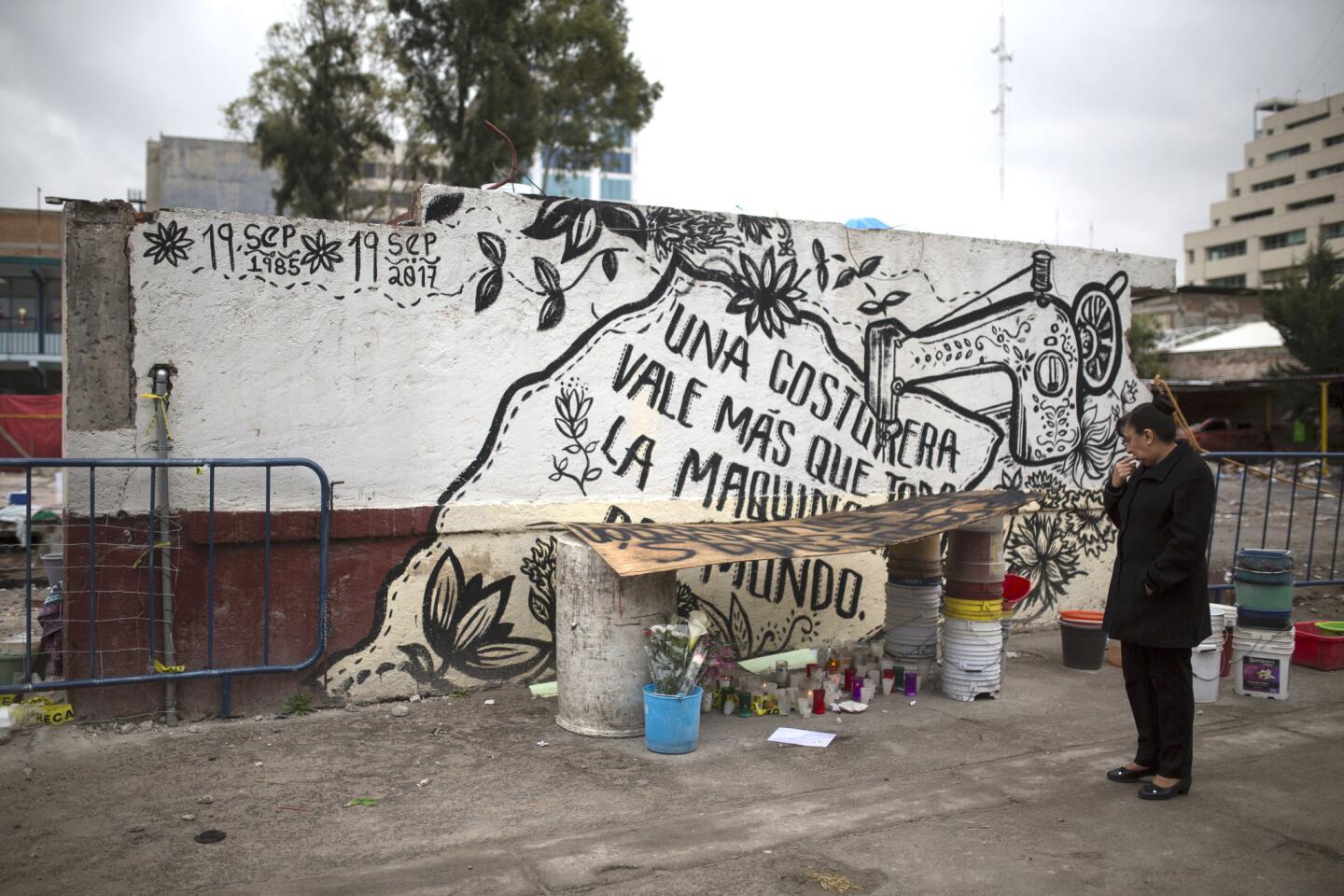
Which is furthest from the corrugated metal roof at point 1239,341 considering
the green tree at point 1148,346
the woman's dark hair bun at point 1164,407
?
the woman's dark hair bun at point 1164,407

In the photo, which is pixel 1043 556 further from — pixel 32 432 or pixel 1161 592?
pixel 32 432

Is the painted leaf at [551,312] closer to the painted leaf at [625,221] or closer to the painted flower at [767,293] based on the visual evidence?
the painted leaf at [625,221]

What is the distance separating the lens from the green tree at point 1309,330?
1273 inches

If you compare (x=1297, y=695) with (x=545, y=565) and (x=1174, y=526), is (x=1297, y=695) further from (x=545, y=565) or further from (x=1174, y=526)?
(x=545, y=565)

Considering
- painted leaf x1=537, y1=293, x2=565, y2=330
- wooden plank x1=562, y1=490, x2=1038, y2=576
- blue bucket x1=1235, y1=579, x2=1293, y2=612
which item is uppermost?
painted leaf x1=537, y1=293, x2=565, y2=330

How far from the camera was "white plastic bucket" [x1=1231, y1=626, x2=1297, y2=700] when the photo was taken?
22.4ft

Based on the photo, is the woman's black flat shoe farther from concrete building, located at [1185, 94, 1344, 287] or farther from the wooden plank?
concrete building, located at [1185, 94, 1344, 287]

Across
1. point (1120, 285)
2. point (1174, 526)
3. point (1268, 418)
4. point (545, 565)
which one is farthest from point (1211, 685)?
point (1268, 418)

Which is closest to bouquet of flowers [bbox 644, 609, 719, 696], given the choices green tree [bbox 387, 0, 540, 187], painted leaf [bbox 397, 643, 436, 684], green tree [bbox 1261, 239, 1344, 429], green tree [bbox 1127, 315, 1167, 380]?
painted leaf [bbox 397, 643, 436, 684]

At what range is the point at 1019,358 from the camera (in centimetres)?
871

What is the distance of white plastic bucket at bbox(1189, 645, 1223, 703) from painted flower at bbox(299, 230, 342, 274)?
6.17m

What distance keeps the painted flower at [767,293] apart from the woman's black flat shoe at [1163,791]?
13.2 feet

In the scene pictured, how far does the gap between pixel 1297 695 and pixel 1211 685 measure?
75 centimetres

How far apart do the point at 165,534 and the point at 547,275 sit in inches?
113
